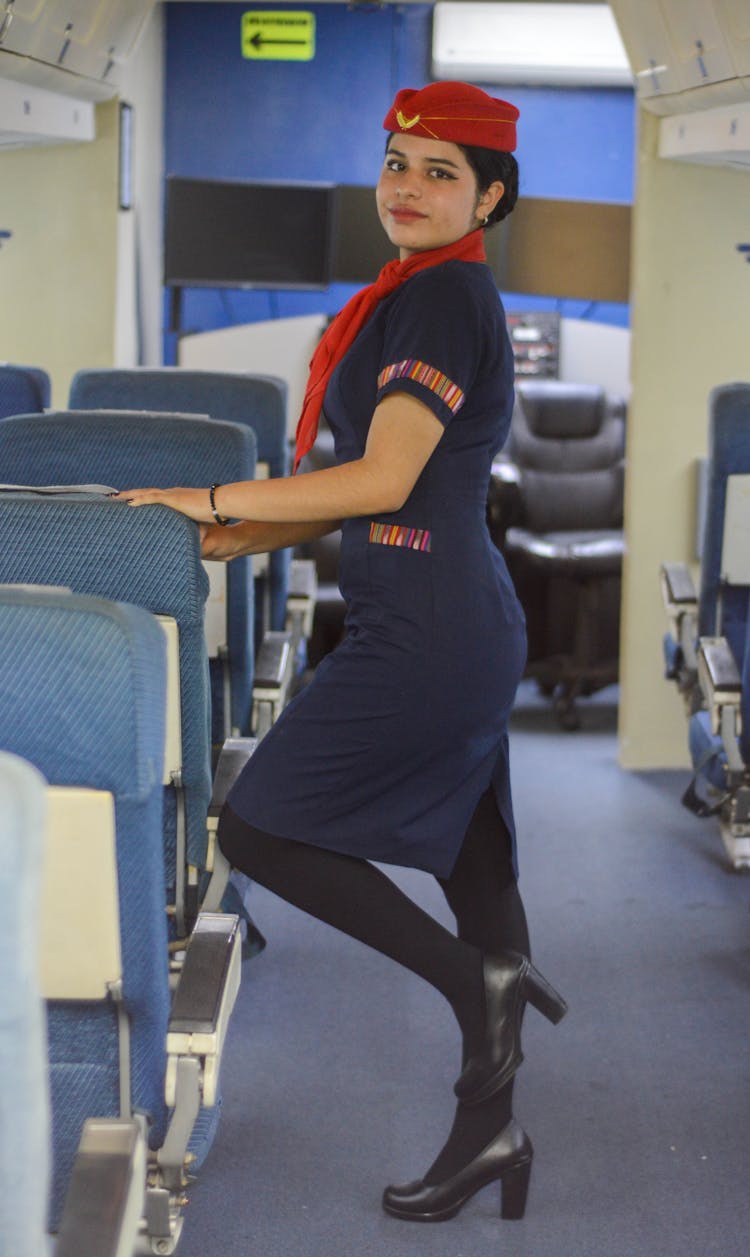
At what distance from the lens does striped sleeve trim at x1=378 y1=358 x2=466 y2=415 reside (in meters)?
2.03

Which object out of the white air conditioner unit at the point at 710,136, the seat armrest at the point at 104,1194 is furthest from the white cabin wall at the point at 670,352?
the seat armrest at the point at 104,1194

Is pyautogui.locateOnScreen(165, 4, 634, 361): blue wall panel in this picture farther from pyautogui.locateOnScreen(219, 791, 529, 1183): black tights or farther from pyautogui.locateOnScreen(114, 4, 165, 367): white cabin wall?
pyautogui.locateOnScreen(219, 791, 529, 1183): black tights

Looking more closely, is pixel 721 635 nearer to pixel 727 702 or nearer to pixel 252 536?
pixel 727 702

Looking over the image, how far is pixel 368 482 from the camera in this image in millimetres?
2020

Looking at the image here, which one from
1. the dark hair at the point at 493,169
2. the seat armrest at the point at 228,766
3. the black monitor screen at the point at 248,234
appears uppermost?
the black monitor screen at the point at 248,234

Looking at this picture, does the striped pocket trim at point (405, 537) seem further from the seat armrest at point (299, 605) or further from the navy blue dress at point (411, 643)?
the seat armrest at point (299, 605)

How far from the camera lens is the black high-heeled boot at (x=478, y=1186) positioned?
237 cm

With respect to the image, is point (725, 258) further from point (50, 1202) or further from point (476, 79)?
point (50, 1202)

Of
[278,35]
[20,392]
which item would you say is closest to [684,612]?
[20,392]

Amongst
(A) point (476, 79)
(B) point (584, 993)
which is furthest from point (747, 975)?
(A) point (476, 79)

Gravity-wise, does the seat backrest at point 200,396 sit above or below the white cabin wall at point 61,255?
below

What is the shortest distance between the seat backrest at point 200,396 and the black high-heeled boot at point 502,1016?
1.77 meters

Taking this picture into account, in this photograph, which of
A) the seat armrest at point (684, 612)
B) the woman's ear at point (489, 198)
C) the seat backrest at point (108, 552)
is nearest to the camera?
the seat backrest at point (108, 552)

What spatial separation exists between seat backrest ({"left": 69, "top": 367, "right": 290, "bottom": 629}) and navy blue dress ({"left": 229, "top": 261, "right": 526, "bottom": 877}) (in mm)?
1450
